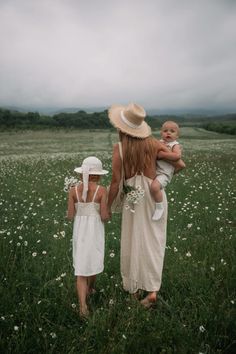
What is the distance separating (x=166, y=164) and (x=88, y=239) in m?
1.37

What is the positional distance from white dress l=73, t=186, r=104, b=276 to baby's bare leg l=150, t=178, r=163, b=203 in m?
0.71

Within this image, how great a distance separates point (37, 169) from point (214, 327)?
14.8 meters

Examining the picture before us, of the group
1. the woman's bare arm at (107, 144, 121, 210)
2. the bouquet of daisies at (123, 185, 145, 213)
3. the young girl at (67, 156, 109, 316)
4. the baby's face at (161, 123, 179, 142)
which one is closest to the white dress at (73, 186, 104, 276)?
the young girl at (67, 156, 109, 316)

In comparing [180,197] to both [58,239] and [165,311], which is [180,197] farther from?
[165,311]

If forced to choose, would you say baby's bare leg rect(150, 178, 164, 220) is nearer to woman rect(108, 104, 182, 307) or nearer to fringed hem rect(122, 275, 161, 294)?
woman rect(108, 104, 182, 307)

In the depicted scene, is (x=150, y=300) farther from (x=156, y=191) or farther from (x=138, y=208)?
(x=156, y=191)

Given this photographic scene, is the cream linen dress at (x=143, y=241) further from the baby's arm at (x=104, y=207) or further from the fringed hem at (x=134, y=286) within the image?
the baby's arm at (x=104, y=207)

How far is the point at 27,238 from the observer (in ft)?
24.0

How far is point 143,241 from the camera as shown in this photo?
5035 millimetres

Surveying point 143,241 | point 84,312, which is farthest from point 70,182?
point 84,312

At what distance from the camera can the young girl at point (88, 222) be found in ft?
15.6

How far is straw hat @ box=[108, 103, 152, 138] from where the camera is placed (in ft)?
15.3

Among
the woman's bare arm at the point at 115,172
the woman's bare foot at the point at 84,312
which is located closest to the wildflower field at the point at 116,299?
the woman's bare foot at the point at 84,312

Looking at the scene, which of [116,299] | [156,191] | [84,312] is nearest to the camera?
[84,312]
